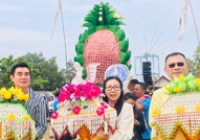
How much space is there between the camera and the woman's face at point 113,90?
4.21 metres

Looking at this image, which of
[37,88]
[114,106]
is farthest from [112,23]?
[37,88]

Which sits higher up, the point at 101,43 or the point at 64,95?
the point at 101,43

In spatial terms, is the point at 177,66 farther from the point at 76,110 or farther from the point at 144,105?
the point at 144,105

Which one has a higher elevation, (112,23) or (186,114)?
(112,23)

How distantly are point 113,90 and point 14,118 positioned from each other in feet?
3.71

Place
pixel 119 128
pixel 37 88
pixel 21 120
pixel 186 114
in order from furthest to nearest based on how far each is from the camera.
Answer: pixel 37 88, pixel 119 128, pixel 21 120, pixel 186 114

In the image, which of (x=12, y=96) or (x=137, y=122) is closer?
(x=12, y=96)

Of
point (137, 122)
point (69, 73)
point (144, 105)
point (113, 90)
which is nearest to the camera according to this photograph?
→ point (113, 90)

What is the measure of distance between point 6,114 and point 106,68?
660cm

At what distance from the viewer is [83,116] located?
378cm

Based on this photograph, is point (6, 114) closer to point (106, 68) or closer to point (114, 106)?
point (114, 106)

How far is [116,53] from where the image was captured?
406 inches

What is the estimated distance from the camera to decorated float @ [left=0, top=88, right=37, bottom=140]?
3.73 meters

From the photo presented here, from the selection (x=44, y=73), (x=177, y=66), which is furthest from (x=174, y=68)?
(x=44, y=73)
